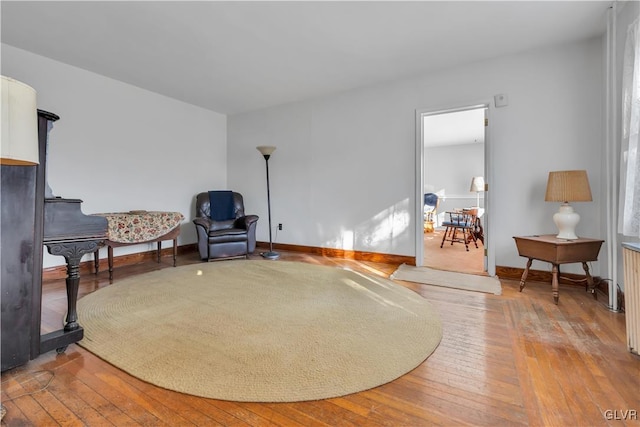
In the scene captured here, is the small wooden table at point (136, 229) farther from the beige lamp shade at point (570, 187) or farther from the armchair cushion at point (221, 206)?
the beige lamp shade at point (570, 187)

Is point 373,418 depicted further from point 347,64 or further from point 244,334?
point 347,64

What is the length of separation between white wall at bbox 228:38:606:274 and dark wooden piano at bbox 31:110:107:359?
3197mm

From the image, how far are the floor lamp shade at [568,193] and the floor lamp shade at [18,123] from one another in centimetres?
371

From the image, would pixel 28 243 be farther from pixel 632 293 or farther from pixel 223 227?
pixel 632 293

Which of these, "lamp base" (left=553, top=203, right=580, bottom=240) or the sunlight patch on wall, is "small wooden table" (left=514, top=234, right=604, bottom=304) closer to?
"lamp base" (left=553, top=203, right=580, bottom=240)

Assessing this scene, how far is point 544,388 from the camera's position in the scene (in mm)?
1338

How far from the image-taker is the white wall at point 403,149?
116 inches

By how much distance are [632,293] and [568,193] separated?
1254 mm

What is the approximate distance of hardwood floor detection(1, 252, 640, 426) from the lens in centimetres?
116

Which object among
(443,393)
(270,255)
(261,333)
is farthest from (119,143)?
(443,393)

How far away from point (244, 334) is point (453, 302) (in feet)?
5.94

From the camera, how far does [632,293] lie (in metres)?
1.63

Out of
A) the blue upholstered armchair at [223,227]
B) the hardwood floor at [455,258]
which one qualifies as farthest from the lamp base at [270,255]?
the hardwood floor at [455,258]

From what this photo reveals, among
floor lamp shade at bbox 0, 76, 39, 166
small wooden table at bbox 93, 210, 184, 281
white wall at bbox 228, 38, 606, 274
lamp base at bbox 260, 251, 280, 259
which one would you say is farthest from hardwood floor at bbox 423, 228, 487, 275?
floor lamp shade at bbox 0, 76, 39, 166
